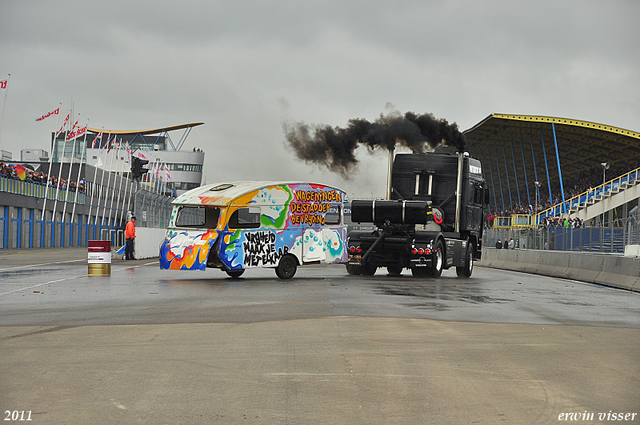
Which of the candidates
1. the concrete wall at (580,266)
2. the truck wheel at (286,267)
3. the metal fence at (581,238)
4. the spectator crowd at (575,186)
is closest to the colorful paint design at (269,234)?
the truck wheel at (286,267)

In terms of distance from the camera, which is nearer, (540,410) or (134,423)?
(134,423)

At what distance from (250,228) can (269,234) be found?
0.60 m

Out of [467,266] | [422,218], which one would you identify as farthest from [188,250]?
[467,266]

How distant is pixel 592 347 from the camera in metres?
9.39

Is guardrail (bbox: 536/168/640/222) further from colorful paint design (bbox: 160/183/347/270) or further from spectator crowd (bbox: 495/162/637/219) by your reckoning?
colorful paint design (bbox: 160/183/347/270)

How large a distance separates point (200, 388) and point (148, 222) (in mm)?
31477

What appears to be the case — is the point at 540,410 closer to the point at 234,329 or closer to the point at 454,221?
the point at 234,329

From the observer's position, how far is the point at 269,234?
20812mm

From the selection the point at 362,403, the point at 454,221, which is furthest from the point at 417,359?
the point at 454,221

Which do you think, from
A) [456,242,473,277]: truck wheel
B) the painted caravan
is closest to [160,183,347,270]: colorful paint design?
the painted caravan

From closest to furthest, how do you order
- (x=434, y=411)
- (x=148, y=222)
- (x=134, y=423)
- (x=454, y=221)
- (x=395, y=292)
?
(x=134, y=423), (x=434, y=411), (x=395, y=292), (x=454, y=221), (x=148, y=222)

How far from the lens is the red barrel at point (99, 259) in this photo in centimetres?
2172

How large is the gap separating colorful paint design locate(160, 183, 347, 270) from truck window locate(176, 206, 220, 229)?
232mm

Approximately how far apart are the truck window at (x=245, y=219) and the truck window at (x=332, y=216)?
8.49 ft
